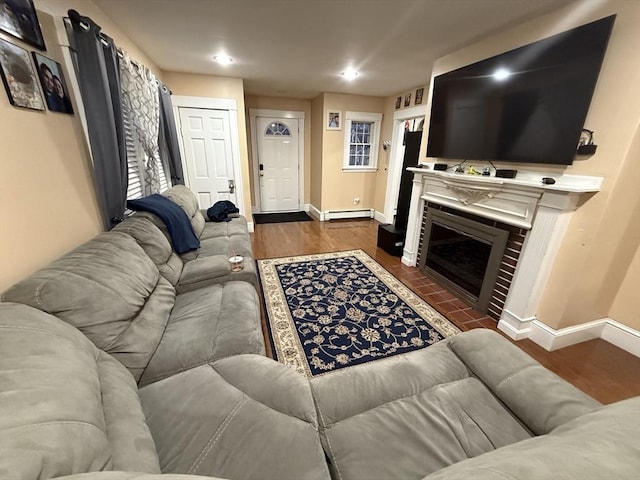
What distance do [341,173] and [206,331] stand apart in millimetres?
4252

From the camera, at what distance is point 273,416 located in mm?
891

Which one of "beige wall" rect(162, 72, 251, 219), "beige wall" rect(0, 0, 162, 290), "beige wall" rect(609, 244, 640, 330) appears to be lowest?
"beige wall" rect(609, 244, 640, 330)

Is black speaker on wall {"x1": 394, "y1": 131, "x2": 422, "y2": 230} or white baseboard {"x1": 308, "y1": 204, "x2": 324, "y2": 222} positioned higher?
black speaker on wall {"x1": 394, "y1": 131, "x2": 422, "y2": 230}

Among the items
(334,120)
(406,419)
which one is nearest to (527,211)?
(406,419)

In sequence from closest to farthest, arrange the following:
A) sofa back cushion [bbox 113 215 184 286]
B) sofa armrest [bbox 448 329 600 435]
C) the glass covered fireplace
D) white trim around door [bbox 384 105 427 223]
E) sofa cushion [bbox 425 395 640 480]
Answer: sofa cushion [bbox 425 395 640 480] → sofa armrest [bbox 448 329 600 435] → sofa back cushion [bbox 113 215 184 286] → the glass covered fireplace → white trim around door [bbox 384 105 427 223]

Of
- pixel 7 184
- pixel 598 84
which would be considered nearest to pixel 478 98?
pixel 598 84

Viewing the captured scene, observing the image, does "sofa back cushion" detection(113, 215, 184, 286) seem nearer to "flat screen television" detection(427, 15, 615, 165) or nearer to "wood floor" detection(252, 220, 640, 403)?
"wood floor" detection(252, 220, 640, 403)

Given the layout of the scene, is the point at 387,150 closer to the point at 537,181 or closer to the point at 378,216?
the point at 378,216

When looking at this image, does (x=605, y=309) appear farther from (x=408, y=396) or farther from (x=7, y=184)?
(x=7, y=184)

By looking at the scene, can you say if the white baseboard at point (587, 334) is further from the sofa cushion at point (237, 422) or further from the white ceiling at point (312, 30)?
the white ceiling at point (312, 30)

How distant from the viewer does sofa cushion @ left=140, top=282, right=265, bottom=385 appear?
117 centimetres

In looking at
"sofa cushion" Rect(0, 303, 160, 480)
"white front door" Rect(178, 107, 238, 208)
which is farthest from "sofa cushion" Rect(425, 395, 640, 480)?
"white front door" Rect(178, 107, 238, 208)

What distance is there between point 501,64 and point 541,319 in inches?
77.9

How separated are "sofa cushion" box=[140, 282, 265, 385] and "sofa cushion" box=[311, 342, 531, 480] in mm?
466
